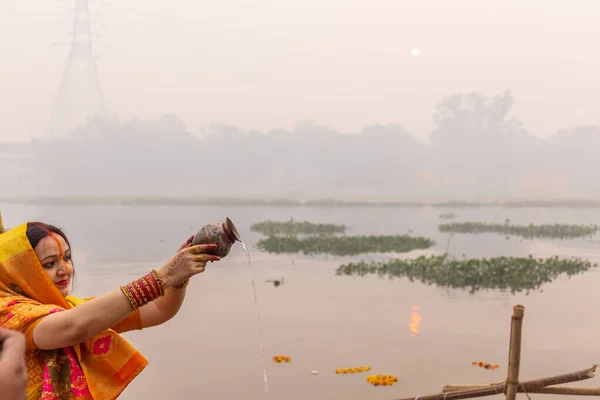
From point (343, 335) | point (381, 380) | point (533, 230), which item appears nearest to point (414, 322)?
point (343, 335)

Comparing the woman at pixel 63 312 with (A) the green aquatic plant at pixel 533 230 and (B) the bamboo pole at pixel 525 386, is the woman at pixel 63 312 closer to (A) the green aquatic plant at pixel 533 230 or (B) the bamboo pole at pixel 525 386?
(B) the bamboo pole at pixel 525 386

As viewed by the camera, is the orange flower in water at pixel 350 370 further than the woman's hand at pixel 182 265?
Yes

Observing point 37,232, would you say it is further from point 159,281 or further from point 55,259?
point 159,281

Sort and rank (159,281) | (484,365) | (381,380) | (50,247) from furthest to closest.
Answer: (484,365) → (381,380) → (50,247) → (159,281)

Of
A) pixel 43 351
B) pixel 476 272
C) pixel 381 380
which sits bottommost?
pixel 381 380

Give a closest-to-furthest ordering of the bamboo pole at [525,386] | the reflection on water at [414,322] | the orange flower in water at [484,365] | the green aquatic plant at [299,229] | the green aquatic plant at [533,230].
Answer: the bamboo pole at [525,386] < the orange flower in water at [484,365] < the reflection on water at [414,322] < the green aquatic plant at [299,229] < the green aquatic plant at [533,230]

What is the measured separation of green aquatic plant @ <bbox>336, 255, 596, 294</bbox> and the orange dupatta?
12.5 meters

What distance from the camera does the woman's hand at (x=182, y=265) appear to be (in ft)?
6.61

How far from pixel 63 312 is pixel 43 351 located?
0.74ft

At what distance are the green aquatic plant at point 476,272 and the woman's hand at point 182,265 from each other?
12.5m

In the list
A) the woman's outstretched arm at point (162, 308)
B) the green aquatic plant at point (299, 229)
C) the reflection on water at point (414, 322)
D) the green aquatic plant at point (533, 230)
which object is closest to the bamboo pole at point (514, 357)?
the woman's outstretched arm at point (162, 308)

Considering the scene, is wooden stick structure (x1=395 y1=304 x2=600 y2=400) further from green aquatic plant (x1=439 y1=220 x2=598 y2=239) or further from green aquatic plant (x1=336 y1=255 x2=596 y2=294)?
green aquatic plant (x1=439 y1=220 x2=598 y2=239)

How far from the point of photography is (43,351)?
2066mm

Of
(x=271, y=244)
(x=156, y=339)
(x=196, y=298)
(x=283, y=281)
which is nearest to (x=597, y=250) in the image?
(x=271, y=244)
